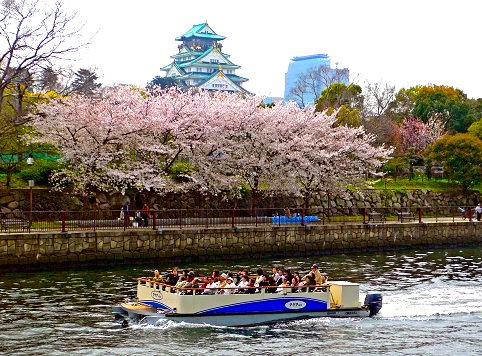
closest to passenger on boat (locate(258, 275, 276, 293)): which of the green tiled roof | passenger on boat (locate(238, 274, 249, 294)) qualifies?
passenger on boat (locate(238, 274, 249, 294))

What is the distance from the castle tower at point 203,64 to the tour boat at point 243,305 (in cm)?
12358

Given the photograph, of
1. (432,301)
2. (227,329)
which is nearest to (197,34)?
(432,301)

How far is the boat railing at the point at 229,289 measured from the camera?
3100 centimetres

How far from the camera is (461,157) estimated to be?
79000mm

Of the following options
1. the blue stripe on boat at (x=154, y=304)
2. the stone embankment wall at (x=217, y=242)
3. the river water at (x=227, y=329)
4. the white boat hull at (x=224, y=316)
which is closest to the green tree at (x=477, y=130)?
the stone embankment wall at (x=217, y=242)

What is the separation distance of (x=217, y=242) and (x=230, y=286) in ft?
66.1

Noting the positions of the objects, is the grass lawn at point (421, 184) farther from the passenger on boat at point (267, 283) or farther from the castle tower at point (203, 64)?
the castle tower at point (203, 64)

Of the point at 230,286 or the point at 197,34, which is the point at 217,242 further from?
the point at 197,34

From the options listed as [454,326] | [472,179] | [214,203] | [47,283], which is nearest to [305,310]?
[454,326]

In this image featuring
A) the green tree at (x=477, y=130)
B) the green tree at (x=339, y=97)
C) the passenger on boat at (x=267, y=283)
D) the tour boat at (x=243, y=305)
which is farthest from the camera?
the green tree at (x=339, y=97)

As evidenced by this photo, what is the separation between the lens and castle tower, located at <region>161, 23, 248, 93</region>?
15900cm

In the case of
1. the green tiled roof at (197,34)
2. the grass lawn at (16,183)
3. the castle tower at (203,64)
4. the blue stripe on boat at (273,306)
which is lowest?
the blue stripe on boat at (273,306)

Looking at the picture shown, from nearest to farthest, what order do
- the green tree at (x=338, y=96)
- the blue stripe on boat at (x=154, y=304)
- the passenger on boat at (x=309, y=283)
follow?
the blue stripe on boat at (x=154, y=304) < the passenger on boat at (x=309, y=283) < the green tree at (x=338, y=96)

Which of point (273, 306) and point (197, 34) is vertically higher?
point (197, 34)
